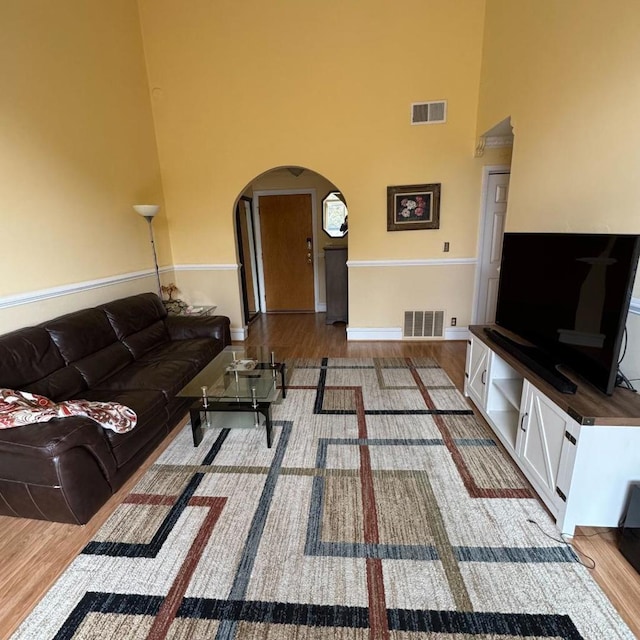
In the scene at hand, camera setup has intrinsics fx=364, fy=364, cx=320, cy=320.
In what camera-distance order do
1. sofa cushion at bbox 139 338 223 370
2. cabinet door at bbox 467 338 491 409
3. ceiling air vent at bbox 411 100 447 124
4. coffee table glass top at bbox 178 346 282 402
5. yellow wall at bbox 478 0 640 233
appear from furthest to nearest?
ceiling air vent at bbox 411 100 447 124 → sofa cushion at bbox 139 338 223 370 → cabinet door at bbox 467 338 491 409 → coffee table glass top at bbox 178 346 282 402 → yellow wall at bbox 478 0 640 233

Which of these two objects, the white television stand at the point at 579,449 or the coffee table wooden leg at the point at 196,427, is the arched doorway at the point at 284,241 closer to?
the coffee table wooden leg at the point at 196,427

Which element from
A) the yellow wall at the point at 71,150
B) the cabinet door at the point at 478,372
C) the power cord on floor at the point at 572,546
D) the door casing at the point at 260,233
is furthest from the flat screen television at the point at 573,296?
the door casing at the point at 260,233

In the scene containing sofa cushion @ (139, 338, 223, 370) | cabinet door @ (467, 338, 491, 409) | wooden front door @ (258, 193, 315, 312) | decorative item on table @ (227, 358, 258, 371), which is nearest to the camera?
cabinet door @ (467, 338, 491, 409)

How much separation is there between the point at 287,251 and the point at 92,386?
4.24 m

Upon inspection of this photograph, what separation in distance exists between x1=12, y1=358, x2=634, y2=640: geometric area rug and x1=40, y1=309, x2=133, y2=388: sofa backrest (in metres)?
0.81

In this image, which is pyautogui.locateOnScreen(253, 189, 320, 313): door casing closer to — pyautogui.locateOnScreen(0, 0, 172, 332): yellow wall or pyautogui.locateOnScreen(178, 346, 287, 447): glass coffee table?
pyautogui.locateOnScreen(0, 0, 172, 332): yellow wall

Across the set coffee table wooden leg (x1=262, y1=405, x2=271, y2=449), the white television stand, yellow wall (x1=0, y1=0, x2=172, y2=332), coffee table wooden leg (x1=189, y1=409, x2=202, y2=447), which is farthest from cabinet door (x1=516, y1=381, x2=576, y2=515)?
yellow wall (x1=0, y1=0, x2=172, y2=332)

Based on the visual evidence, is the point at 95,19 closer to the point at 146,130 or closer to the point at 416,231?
the point at 146,130

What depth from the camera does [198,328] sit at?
3.60 m

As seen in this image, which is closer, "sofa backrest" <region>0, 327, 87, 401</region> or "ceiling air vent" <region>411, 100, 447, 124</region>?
"sofa backrest" <region>0, 327, 87, 401</region>

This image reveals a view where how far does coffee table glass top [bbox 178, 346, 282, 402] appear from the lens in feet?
8.24

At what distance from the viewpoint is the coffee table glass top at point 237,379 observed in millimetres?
2512

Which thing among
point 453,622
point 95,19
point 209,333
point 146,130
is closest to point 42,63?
point 95,19

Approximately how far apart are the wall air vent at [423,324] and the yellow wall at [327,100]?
2.37ft
